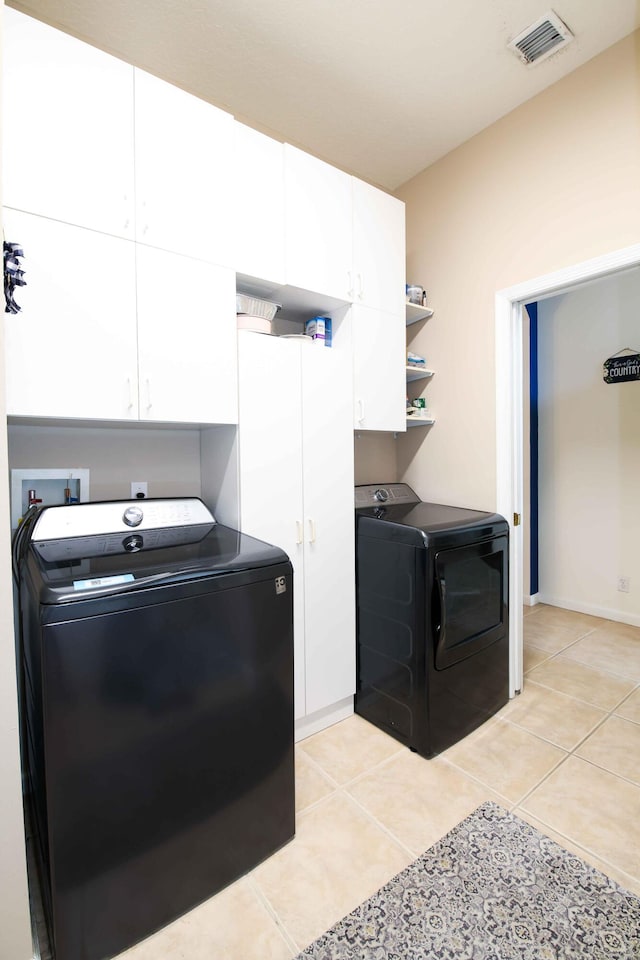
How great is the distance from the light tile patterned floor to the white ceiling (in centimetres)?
304

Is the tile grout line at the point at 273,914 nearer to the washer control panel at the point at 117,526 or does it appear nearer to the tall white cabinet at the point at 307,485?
the tall white cabinet at the point at 307,485

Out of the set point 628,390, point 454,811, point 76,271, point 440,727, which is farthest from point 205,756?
point 628,390

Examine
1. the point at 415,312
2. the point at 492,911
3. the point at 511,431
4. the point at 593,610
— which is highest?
the point at 415,312

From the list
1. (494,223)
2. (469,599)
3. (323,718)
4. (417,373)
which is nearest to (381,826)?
(323,718)

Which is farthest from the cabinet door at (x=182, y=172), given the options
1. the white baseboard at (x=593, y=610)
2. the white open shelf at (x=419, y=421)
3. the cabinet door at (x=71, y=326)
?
the white baseboard at (x=593, y=610)

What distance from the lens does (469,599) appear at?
202 cm

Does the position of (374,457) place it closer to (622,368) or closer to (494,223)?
(494,223)

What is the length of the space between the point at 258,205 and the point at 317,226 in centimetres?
30

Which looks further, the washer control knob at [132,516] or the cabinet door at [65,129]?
the washer control knob at [132,516]

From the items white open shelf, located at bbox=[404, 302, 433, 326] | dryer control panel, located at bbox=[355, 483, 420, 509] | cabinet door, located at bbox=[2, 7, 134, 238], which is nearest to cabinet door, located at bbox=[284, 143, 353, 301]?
white open shelf, located at bbox=[404, 302, 433, 326]

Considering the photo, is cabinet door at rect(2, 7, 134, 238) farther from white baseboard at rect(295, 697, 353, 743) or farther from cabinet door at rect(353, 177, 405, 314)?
white baseboard at rect(295, 697, 353, 743)

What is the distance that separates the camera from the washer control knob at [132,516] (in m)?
1.69

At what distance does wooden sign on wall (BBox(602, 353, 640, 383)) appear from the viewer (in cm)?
318

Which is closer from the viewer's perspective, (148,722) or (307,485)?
(148,722)
